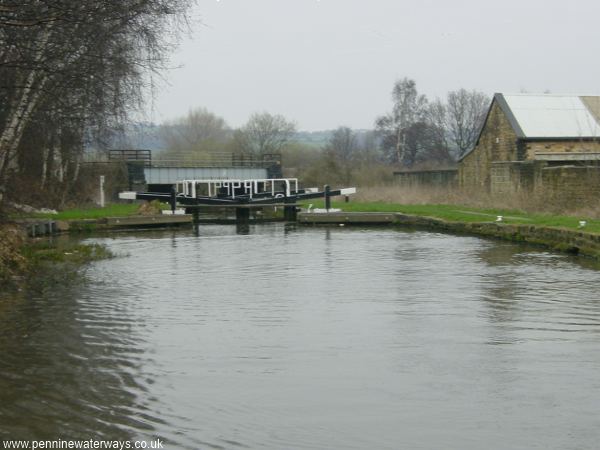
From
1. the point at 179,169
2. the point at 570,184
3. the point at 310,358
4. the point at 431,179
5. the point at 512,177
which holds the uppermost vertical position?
the point at 179,169

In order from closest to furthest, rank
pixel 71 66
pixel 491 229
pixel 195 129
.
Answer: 1. pixel 71 66
2. pixel 491 229
3. pixel 195 129

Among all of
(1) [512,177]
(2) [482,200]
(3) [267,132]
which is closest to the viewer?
(1) [512,177]

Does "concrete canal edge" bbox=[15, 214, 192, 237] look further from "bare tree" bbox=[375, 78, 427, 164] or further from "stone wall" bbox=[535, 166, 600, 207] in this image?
"bare tree" bbox=[375, 78, 427, 164]

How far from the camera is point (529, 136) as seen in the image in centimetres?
3544

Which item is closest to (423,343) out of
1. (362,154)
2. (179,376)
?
(179,376)

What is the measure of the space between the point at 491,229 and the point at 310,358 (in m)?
14.6

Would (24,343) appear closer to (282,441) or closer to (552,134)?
(282,441)

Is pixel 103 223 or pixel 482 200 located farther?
pixel 482 200

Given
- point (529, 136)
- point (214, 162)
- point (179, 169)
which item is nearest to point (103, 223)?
point (179, 169)

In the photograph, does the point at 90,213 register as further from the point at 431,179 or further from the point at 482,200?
the point at 431,179

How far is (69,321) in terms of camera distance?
32.8 ft

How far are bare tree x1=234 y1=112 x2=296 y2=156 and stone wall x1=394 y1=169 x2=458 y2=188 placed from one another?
88.5 ft

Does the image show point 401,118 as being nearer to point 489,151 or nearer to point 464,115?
point 464,115

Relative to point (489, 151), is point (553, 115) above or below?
above
